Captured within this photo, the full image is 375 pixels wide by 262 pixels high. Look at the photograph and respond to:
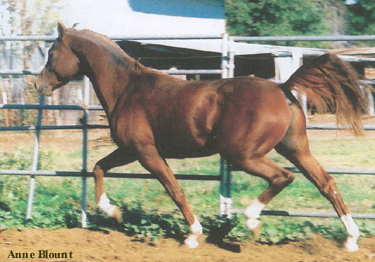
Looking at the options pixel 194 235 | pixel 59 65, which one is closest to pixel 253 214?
pixel 194 235

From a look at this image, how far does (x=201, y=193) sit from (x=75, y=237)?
194cm

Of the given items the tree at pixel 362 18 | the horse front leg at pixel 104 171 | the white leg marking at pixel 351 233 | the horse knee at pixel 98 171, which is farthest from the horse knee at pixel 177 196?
the tree at pixel 362 18

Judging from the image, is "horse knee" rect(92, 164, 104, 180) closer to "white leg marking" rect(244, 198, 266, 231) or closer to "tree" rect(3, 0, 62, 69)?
"white leg marking" rect(244, 198, 266, 231)

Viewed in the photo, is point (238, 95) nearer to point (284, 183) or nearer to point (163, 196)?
Answer: point (284, 183)

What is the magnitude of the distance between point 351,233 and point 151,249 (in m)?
1.76

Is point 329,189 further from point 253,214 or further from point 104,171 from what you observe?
point 104,171

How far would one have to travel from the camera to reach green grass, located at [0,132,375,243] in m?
4.41

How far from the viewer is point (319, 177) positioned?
407cm

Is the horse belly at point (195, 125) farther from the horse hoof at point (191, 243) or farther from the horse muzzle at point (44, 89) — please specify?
the horse muzzle at point (44, 89)

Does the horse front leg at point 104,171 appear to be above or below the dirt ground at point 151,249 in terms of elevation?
above

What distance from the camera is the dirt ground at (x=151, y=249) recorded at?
3.88 meters

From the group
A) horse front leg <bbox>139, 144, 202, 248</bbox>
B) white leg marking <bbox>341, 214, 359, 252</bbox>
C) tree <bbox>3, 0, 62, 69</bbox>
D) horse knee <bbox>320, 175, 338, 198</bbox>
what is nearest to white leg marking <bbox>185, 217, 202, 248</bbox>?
horse front leg <bbox>139, 144, 202, 248</bbox>

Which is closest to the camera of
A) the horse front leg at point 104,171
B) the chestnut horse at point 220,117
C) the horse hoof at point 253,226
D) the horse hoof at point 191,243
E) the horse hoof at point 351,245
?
the chestnut horse at point 220,117

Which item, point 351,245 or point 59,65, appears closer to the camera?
point 351,245
